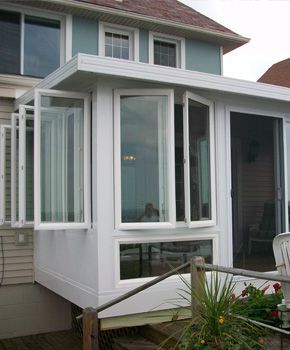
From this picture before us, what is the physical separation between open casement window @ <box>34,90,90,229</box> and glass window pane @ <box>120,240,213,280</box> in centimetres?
53

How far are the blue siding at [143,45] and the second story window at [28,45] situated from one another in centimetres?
A: 163

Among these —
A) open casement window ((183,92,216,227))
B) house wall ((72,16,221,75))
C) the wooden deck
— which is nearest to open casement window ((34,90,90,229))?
open casement window ((183,92,216,227))

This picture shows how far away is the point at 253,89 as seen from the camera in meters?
5.20

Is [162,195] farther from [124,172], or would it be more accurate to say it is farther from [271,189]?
[271,189]

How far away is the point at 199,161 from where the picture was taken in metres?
5.03

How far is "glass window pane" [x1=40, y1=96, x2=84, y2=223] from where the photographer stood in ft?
15.8

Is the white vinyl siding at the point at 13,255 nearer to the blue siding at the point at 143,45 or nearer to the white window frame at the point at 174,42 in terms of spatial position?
the blue siding at the point at 143,45

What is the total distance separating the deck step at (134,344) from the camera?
14.5ft

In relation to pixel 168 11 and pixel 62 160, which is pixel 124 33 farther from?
pixel 62 160

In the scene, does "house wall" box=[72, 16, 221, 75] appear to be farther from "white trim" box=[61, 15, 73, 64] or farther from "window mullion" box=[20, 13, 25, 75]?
"window mullion" box=[20, 13, 25, 75]

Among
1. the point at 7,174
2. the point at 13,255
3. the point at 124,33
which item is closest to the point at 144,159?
the point at 7,174

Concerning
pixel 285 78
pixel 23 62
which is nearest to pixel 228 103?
pixel 23 62

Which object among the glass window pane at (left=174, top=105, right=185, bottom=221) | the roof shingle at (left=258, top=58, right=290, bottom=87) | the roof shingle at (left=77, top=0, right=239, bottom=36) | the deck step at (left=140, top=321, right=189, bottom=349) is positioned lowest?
the deck step at (left=140, top=321, right=189, bottom=349)

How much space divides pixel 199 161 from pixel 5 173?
2.80 m
